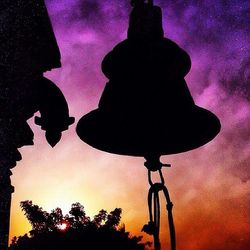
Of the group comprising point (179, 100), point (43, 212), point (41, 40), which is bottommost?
point (179, 100)

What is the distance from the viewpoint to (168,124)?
2471 millimetres

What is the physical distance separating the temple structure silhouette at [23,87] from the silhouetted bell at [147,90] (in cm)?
73

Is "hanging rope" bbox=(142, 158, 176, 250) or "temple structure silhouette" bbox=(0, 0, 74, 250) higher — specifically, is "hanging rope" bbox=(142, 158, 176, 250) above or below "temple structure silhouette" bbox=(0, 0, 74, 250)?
below

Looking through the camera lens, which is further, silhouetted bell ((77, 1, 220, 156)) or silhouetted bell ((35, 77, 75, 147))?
silhouetted bell ((35, 77, 75, 147))

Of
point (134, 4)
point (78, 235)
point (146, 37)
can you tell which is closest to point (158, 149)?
point (146, 37)

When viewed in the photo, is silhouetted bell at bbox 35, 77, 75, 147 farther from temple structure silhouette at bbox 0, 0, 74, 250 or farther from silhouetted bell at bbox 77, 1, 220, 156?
silhouetted bell at bbox 77, 1, 220, 156

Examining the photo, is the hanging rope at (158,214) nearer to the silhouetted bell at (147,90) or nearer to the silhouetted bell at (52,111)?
the silhouetted bell at (147,90)

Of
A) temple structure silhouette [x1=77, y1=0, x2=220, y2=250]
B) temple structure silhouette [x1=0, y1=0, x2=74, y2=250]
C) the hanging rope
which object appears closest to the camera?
the hanging rope

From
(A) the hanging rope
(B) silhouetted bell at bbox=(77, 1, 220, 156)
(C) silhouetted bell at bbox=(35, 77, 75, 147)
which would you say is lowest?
(A) the hanging rope

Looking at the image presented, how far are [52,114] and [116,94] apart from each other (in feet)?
3.66

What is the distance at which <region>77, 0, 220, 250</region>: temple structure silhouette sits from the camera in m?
2.32

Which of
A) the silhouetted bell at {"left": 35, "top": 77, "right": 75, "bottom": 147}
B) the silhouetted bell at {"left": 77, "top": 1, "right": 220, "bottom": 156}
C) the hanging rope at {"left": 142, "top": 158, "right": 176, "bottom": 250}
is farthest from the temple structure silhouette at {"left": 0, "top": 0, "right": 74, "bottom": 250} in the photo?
the hanging rope at {"left": 142, "top": 158, "right": 176, "bottom": 250}

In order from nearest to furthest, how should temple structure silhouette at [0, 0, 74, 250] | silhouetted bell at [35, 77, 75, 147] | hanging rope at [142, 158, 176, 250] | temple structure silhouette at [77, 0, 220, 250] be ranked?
hanging rope at [142, 158, 176, 250], temple structure silhouette at [77, 0, 220, 250], temple structure silhouette at [0, 0, 74, 250], silhouetted bell at [35, 77, 75, 147]

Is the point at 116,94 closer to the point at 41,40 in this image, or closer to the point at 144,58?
the point at 144,58
